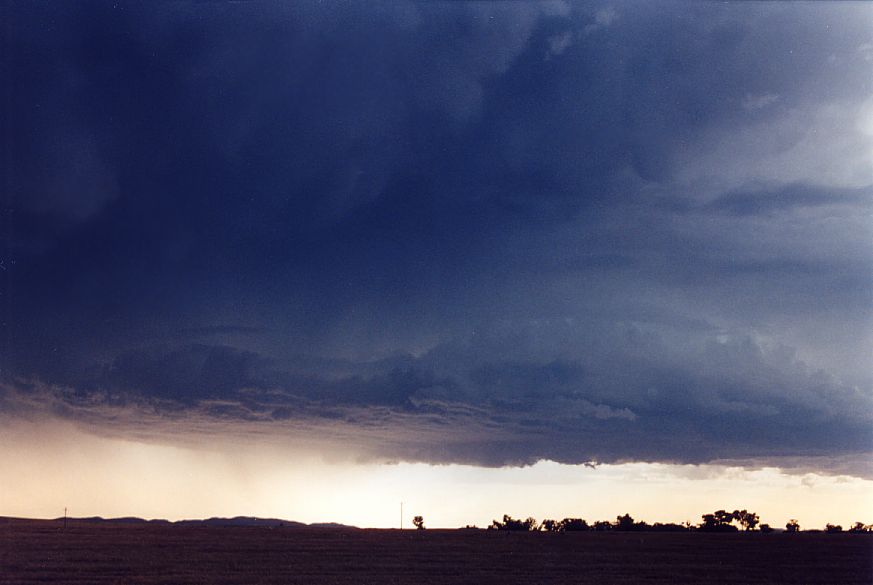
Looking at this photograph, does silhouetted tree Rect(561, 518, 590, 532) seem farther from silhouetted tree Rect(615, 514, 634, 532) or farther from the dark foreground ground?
the dark foreground ground

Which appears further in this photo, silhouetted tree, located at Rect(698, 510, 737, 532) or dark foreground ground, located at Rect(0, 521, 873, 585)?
silhouetted tree, located at Rect(698, 510, 737, 532)

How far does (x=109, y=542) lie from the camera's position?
110250 millimetres

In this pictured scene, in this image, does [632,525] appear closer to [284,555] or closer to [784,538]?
[784,538]

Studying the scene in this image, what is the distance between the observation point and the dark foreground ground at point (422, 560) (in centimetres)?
7350

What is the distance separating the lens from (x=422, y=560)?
91.1 meters

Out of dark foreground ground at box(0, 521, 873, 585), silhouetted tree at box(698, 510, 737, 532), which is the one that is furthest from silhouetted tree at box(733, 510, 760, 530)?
dark foreground ground at box(0, 521, 873, 585)

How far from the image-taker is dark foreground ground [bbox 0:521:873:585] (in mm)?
73500

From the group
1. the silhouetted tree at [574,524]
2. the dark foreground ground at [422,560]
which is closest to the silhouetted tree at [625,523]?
the silhouetted tree at [574,524]

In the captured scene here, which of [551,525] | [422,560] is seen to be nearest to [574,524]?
[551,525]

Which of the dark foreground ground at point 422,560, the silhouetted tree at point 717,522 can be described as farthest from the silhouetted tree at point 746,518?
the dark foreground ground at point 422,560

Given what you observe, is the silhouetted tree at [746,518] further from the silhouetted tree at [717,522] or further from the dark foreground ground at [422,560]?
the dark foreground ground at [422,560]

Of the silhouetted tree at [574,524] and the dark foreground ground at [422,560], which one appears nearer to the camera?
the dark foreground ground at [422,560]

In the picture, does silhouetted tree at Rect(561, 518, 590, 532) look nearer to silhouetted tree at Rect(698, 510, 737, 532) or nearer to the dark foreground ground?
silhouetted tree at Rect(698, 510, 737, 532)

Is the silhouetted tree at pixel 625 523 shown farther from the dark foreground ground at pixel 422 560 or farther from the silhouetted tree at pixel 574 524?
the dark foreground ground at pixel 422 560
